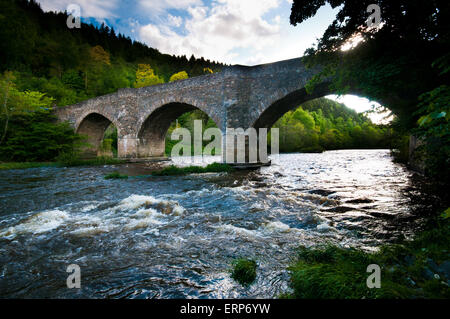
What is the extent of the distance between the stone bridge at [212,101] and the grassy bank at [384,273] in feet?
36.2

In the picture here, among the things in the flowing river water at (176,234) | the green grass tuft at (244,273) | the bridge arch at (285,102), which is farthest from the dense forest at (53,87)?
the green grass tuft at (244,273)

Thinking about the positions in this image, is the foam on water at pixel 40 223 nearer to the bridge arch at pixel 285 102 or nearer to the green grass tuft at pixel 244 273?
the green grass tuft at pixel 244 273

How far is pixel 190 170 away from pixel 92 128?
64.9ft

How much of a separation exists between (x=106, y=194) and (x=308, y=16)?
25.8 ft

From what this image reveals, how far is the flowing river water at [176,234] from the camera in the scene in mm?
2459

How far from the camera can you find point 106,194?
7.36m

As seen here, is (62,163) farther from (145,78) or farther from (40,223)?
(145,78)

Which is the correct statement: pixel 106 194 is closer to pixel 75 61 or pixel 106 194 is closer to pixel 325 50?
pixel 325 50

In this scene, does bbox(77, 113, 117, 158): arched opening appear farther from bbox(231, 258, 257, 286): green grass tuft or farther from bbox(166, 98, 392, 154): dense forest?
bbox(231, 258, 257, 286): green grass tuft

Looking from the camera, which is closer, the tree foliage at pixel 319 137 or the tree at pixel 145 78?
the tree at pixel 145 78

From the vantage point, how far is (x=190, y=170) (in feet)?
42.5

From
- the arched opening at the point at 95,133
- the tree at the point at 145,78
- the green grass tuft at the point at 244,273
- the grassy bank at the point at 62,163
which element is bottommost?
the green grass tuft at the point at 244,273

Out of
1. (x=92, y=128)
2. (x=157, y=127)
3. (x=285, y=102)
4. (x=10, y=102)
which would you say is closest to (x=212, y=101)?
(x=285, y=102)

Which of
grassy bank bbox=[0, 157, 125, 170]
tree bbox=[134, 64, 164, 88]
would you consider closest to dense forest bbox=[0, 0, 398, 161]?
tree bbox=[134, 64, 164, 88]
